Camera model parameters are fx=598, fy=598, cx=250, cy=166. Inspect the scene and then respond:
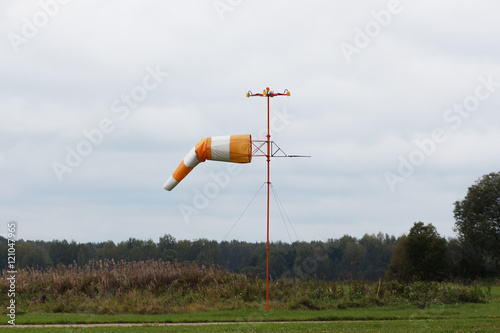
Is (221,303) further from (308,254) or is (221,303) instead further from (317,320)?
(308,254)

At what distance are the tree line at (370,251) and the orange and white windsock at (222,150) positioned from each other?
11.7m

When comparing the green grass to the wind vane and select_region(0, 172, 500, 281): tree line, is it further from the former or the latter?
select_region(0, 172, 500, 281): tree line

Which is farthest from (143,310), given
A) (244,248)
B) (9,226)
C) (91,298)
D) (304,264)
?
(244,248)

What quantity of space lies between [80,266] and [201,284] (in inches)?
209

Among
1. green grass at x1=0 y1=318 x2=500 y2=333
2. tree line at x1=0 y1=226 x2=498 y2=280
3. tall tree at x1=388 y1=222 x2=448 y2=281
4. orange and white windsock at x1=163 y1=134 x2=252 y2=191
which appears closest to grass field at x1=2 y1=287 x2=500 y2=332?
green grass at x1=0 y1=318 x2=500 y2=333

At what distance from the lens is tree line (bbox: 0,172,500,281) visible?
32.7 m

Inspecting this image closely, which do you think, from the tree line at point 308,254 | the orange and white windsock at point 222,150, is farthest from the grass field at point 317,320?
the tree line at point 308,254

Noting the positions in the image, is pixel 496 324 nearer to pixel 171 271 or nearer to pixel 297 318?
pixel 297 318

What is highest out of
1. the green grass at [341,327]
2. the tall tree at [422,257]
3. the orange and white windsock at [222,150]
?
the orange and white windsock at [222,150]

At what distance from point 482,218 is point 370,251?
929 centimetres

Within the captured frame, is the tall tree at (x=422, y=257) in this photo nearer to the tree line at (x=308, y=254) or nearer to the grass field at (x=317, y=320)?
the tree line at (x=308, y=254)

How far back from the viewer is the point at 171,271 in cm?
2314

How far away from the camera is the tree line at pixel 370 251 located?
32.7 m

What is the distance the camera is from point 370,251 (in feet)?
165
